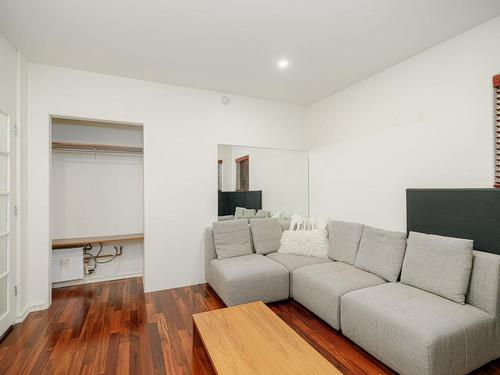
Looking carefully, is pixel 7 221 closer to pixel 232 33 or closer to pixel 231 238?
pixel 231 238

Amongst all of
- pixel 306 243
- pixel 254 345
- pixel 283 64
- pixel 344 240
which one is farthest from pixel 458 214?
pixel 283 64

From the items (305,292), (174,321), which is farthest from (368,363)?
(174,321)

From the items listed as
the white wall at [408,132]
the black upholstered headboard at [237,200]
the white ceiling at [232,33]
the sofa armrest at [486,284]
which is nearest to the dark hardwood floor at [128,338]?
the sofa armrest at [486,284]

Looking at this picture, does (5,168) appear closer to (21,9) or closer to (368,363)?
(21,9)

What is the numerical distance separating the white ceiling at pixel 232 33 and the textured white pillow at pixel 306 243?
1950 mm

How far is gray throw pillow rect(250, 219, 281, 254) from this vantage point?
3375 millimetres

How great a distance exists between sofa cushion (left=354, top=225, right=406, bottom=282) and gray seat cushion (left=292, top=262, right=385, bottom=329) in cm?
8

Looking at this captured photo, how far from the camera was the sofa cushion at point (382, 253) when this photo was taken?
7.81ft

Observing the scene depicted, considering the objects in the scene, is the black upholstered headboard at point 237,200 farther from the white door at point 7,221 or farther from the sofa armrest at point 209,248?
the white door at point 7,221

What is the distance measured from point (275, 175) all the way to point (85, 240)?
275 centimetres

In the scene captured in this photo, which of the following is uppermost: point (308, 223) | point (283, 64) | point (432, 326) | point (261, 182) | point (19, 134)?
point (283, 64)

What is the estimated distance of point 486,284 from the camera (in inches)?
71.2

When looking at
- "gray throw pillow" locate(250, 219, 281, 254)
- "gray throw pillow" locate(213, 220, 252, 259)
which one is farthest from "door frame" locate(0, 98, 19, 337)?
"gray throw pillow" locate(250, 219, 281, 254)

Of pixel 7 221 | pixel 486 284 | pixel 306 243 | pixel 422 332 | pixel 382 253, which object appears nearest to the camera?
pixel 422 332
